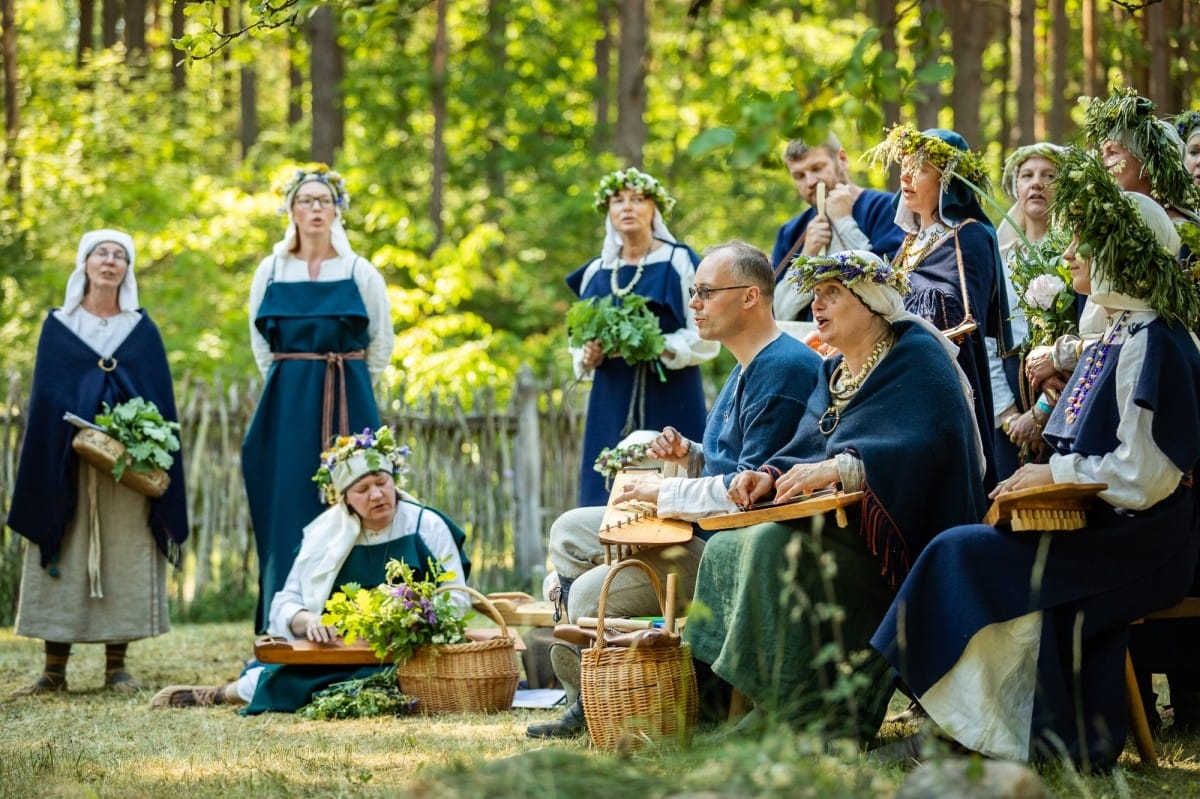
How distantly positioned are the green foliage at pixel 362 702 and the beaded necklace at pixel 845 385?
2.25 m

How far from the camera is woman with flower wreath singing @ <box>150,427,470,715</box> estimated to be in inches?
245

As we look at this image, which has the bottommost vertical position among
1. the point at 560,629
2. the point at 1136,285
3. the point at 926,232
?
Answer: the point at 560,629

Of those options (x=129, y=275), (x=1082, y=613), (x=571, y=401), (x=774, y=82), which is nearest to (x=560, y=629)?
(x=1082, y=613)

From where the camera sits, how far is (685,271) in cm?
696

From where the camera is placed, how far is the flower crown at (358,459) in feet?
20.6

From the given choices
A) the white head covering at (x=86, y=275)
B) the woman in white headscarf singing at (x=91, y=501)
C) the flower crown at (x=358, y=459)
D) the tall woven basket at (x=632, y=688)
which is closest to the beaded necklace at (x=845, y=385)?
the tall woven basket at (x=632, y=688)

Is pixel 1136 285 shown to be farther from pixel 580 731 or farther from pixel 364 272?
pixel 364 272

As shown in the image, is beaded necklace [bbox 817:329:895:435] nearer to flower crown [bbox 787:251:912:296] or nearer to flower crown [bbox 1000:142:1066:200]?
flower crown [bbox 787:251:912:296]

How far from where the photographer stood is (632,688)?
4.37m

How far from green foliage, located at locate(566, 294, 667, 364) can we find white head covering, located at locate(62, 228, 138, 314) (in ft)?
7.50

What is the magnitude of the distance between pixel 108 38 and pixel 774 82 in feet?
33.8

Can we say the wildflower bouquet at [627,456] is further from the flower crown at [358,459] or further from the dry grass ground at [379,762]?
the flower crown at [358,459]

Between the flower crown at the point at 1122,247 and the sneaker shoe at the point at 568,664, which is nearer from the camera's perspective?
A: the flower crown at the point at 1122,247

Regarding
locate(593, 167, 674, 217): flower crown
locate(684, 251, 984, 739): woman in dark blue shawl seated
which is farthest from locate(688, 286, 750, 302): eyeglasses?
locate(593, 167, 674, 217): flower crown
